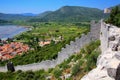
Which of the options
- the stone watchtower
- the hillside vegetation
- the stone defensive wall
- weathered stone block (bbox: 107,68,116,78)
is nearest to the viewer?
weathered stone block (bbox: 107,68,116,78)

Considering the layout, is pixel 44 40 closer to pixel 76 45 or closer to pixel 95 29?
pixel 76 45

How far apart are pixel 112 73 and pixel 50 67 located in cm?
1954

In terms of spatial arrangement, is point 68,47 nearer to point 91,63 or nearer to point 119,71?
point 91,63

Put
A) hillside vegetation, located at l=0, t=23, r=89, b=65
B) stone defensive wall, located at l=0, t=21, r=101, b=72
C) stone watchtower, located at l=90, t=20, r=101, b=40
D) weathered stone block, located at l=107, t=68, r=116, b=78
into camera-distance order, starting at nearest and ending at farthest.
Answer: weathered stone block, located at l=107, t=68, r=116, b=78 → stone watchtower, located at l=90, t=20, r=101, b=40 → stone defensive wall, located at l=0, t=21, r=101, b=72 → hillside vegetation, located at l=0, t=23, r=89, b=65

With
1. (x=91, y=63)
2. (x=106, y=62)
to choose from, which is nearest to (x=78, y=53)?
(x=91, y=63)

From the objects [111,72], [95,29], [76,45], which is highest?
[111,72]

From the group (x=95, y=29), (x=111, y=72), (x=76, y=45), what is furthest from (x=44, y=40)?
(x=111, y=72)

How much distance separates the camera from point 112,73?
4598 millimetres

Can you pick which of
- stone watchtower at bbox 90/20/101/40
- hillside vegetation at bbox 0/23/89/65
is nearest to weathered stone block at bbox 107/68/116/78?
stone watchtower at bbox 90/20/101/40

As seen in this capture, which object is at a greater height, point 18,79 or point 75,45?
point 75,45

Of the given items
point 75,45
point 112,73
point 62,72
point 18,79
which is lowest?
point 18,79

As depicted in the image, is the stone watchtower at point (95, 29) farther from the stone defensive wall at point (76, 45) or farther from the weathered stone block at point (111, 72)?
the weathered stone block at point (111, 72)

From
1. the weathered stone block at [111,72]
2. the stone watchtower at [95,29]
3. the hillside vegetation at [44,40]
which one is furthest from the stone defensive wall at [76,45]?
the weathered stone block at [111,72]

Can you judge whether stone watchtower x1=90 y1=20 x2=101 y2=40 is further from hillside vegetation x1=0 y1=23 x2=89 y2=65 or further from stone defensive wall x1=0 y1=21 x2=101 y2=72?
hillside vegetation x1=0 y1=23 x2=89 y2=65
